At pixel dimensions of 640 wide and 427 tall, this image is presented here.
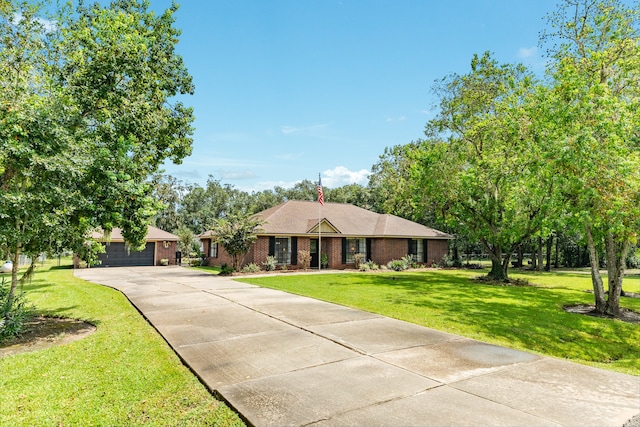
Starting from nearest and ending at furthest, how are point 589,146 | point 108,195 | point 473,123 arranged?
point 108,195, point 589,146, point 473,123

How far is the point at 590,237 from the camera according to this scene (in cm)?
1248

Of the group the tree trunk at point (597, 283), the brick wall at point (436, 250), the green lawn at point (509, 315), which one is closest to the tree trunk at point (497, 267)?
the green lawn at point (509, 315)

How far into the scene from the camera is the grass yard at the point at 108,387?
→ 4.36 meters

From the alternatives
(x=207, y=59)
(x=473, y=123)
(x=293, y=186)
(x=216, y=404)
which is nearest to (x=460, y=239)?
(x=473, y=123)

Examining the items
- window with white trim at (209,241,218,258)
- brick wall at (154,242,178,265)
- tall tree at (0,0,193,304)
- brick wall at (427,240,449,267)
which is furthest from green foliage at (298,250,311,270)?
tall tree at (0,0,193,304)

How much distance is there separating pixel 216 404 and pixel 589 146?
38.2 feet

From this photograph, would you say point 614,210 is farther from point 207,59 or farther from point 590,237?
point 207,59

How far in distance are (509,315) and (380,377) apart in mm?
7443

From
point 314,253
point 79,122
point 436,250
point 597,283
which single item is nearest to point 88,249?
point 79,122

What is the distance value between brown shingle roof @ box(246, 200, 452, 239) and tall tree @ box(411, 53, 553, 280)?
6.96 meters

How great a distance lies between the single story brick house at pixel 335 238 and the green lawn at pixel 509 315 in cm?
768

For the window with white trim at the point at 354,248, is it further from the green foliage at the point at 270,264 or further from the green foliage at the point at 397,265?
the green foliage at the point at 270,264

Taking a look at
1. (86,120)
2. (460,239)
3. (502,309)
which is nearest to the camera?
(86,120)

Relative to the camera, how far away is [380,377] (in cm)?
552
